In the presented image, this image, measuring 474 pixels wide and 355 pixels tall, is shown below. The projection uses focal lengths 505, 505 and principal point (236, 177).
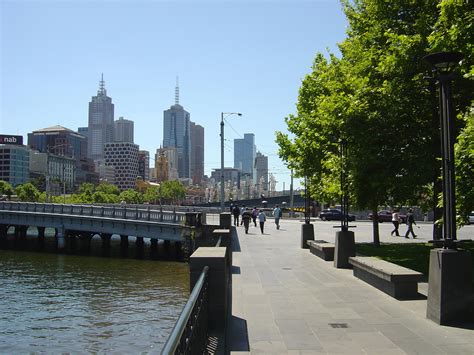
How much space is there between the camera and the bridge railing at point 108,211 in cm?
3978

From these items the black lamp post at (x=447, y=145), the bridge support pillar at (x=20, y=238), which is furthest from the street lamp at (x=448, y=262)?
the bridge support pillar at (x=20, y=238)

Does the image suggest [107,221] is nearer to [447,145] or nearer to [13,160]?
[447,145]

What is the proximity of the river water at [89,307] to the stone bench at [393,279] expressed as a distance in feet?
17.2

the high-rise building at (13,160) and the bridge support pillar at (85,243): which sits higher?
the high-rise building at (13,160)

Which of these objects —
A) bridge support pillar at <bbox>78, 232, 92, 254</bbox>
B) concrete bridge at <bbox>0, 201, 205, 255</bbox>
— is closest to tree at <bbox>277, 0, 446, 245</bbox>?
concrete bridge at <bbox>0, 201, 205, 255</bbox>

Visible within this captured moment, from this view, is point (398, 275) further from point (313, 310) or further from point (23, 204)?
point (23, 204)

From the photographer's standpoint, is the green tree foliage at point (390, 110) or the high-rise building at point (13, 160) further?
the high-rise building at point (13, 160)

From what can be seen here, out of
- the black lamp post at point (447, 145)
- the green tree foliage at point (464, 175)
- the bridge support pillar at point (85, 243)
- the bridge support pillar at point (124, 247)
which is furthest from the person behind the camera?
the bridge support pillar at point (85, 243)

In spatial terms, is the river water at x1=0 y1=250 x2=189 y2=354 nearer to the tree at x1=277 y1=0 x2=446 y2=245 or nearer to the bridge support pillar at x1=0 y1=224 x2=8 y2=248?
the tree at x1=277 y1=0 x2=446 y2=245

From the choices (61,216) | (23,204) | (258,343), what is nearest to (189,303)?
(258,343)

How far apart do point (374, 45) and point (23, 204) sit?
1692 inches

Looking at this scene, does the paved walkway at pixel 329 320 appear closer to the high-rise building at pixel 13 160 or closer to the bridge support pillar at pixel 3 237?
the bridge support pillar at pixel 3 237

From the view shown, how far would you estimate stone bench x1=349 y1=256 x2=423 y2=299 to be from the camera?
10352mm

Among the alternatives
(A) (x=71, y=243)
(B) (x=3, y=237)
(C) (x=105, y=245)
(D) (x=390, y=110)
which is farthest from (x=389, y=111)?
(B) (x=3, y=237)
